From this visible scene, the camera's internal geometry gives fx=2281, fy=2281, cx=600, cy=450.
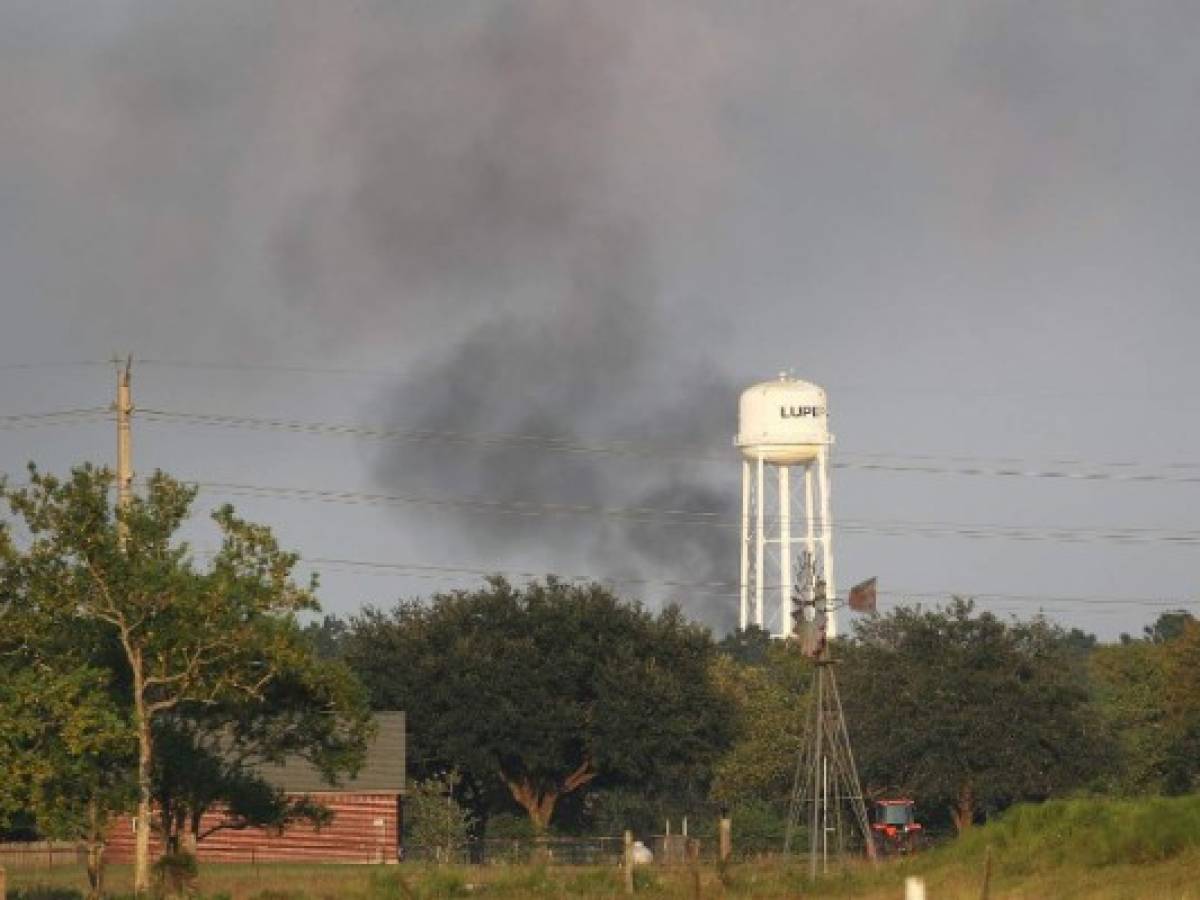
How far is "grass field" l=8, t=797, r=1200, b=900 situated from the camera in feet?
165

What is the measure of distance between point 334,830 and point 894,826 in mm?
22459

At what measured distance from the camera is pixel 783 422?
156 m

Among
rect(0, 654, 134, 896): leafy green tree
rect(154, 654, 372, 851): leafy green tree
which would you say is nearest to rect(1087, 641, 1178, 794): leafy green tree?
rect(154, 654, 372, 851): leafy green tree

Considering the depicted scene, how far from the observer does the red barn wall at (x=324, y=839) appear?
88.8 m

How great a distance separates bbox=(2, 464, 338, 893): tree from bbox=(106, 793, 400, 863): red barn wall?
33.5 metres

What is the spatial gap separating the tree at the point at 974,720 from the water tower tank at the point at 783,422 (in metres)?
48.5

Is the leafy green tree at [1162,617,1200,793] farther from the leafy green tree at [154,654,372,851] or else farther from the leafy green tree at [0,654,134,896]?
the leafy green tree at [0,654,134,896]

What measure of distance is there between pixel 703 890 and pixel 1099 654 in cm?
10179

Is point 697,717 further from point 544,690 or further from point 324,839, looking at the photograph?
point 324,839

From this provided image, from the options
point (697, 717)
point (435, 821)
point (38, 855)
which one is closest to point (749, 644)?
point (697, 717)

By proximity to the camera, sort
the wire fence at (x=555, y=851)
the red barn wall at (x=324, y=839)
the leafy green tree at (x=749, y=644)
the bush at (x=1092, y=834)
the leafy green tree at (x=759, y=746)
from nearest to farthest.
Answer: the bush at (x=1092, y=834), the wire fence at (x=555, y=851), the red barn wall at (x=324, y=839), the leafy green tree at (x=759, y=746), the leafy green tree at (x=749, y=644)

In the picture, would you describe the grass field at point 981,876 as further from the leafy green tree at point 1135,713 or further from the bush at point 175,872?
the leafy green tree at point 1135,713

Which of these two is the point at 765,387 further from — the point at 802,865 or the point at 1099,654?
the point at 802,865

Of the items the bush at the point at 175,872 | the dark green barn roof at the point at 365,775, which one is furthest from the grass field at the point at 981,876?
the dark green barn roof at the point at 365,775
